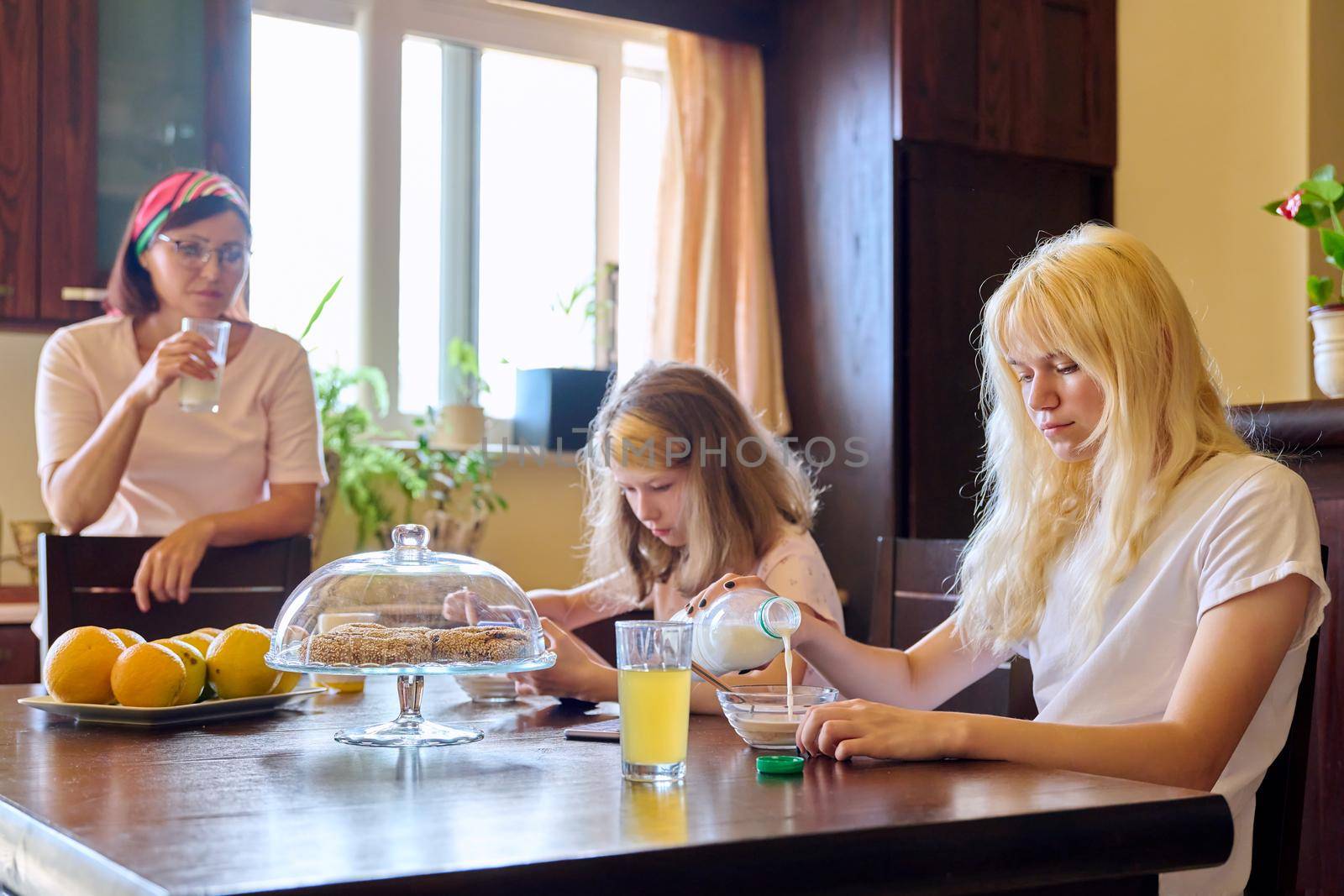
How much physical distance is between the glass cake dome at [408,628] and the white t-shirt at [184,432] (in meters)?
1.18

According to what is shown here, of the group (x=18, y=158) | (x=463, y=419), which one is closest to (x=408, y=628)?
(x=18, y=158)

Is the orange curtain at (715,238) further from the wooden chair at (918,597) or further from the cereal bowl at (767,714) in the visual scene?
the cereal bowl at (767,714)

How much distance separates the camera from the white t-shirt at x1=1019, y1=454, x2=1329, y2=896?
4.23ft

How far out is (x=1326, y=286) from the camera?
7.77 ft

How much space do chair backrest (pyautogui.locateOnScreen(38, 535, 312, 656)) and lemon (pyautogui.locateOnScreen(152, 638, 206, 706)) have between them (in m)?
0.53

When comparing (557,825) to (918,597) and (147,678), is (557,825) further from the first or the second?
(918,597)

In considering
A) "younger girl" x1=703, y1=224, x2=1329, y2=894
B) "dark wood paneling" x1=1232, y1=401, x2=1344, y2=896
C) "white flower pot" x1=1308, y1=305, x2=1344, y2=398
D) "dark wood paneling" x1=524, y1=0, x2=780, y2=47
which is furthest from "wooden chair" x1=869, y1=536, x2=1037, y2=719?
"dark wood paneling" x1=524, y1=0, x2=780, y2=47

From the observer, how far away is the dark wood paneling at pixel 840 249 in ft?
12.1

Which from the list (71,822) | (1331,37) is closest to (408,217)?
(1331,37)

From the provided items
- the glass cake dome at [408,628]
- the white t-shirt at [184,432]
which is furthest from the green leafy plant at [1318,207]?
the white t-shirt at [184,432]

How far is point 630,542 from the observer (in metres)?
2.25

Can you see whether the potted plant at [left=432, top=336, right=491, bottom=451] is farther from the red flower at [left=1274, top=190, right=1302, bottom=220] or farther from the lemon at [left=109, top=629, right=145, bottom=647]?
the lemon at [left=109, top=629, right=145, bottom=647]

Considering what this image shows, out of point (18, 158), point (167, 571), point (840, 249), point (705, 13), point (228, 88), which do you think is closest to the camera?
point (167, 571)

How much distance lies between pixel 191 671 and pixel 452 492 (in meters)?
2.18
